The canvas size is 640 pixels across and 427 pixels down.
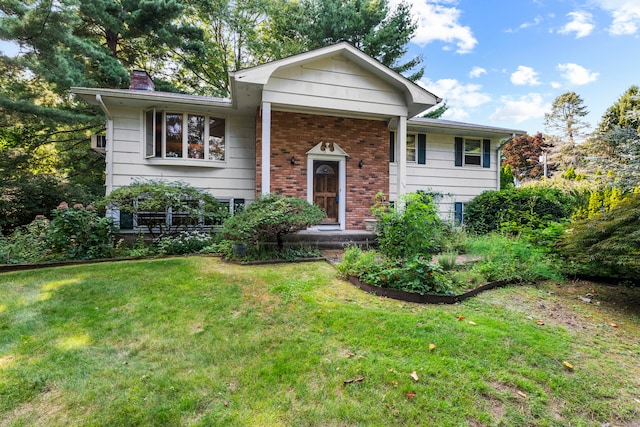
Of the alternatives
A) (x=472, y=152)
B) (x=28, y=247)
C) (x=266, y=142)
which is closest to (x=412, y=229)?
(x=266, y=142)

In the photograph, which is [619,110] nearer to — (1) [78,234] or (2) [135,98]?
(2) [135,98]

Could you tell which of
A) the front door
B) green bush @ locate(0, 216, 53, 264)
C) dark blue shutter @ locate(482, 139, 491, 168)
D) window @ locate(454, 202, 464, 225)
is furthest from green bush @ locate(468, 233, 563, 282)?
green bush @ locate(0, 216, 53, 264)

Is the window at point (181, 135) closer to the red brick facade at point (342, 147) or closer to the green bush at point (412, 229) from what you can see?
the red brick facade at point (342, 147)

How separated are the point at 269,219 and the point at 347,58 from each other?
517 cm

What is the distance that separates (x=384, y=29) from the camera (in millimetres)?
14953

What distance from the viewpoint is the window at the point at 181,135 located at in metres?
8.40

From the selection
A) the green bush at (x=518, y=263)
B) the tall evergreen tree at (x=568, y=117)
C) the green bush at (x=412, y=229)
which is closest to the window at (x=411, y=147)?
the green bush at (x=518, y=263)

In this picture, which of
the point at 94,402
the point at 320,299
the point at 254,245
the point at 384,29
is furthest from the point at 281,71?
the point at 384,29

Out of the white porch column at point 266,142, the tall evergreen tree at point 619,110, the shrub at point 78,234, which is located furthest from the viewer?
the tall evergreen tree at point 619,110

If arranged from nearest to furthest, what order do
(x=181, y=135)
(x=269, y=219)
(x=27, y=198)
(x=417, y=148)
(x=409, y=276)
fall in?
(x=409, y=276), (x=269, y=219), (x=27, y=198), (x=181, y=135), (x=417, y=148)

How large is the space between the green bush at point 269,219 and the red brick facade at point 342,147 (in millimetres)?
2113

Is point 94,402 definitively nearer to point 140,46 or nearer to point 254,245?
point 254,245

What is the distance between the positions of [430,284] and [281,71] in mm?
6198

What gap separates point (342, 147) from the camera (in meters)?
9.02
